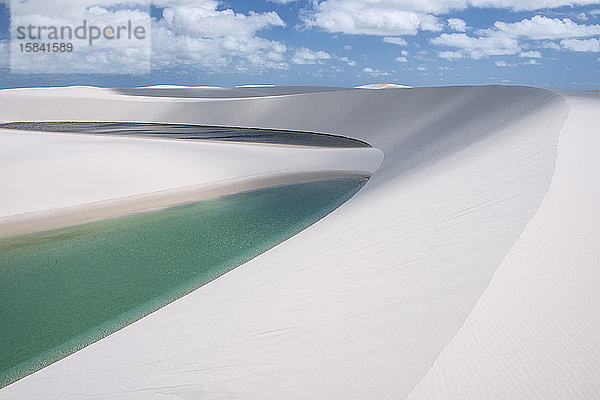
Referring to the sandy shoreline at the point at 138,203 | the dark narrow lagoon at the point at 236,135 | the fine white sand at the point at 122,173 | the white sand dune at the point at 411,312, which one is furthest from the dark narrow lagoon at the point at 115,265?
the dark narrow lagoon at the point at 236,135


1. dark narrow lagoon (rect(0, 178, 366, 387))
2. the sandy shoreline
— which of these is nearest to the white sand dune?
dark narrow lagoon (rect(0, 178, 366, 387))

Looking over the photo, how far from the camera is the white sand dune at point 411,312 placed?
1988mm

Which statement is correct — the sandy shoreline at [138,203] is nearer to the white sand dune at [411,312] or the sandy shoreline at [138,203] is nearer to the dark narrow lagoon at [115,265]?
the dark narrow lagoon at [115,265]

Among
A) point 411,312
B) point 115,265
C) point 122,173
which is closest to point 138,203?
point 122,173

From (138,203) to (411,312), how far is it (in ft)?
22.2

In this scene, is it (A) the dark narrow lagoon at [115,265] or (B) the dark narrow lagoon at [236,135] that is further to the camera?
(B) the dark narrow lagoon at [236,135]

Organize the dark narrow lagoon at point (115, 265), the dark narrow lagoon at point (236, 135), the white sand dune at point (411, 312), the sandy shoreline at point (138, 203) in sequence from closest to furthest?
the white sand dune at point (411, 312)
the dark narrow lagoon at point (115, 265)
the sandy shoreline at point (138, 203)
the dark narrow lagoon at point (236, 135)

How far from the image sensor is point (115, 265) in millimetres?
5824

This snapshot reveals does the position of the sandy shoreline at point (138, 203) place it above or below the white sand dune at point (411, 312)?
above

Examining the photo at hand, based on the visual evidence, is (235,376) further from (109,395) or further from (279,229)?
(279,229)

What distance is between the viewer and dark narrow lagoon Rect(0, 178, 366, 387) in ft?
13.6

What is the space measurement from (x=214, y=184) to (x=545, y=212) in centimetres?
732

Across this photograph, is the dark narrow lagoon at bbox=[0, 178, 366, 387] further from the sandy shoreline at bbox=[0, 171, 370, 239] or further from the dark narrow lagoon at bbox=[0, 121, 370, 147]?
the dark narrow lagoon at bbox=[0, 121, 370, 147]

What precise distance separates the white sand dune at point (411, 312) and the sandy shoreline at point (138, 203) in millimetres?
→ 3471
